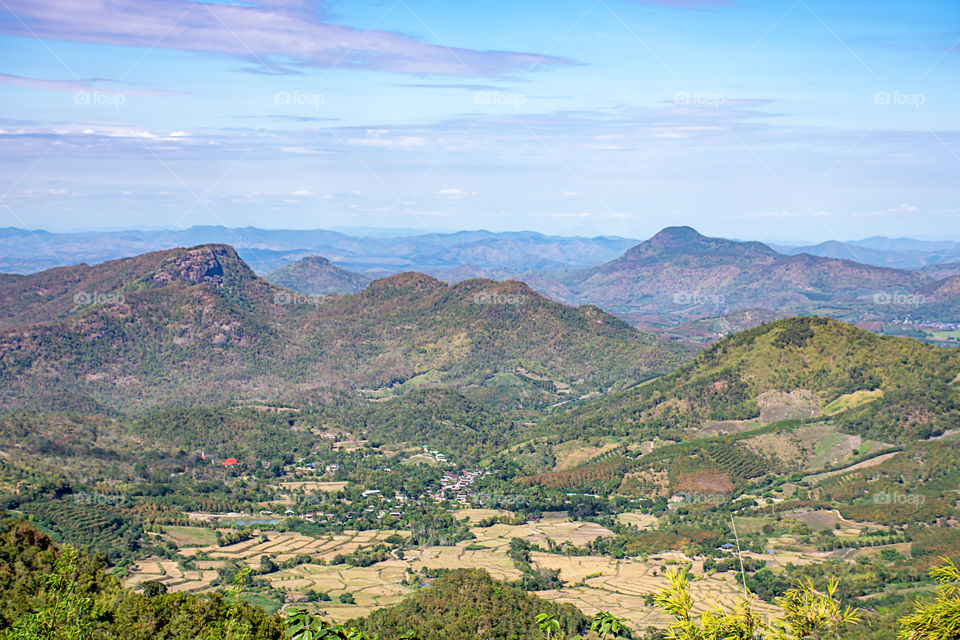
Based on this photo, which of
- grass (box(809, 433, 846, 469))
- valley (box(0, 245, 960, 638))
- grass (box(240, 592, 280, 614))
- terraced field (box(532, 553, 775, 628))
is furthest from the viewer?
grass (box(809, 433, 846, 469))

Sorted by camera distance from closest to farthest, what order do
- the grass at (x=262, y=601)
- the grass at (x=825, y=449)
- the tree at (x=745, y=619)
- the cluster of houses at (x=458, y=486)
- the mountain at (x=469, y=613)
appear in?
the tree at (x=745, y=619) < the mountain at (x=469, y=613) < the grass at (x=262, y=601) < the grass at (x=825, y=449) < the cluster of houses at (x=458, y=486)

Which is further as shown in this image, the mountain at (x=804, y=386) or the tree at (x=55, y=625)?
the mountain at (x=804, y=386)

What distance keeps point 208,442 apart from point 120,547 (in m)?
51.0

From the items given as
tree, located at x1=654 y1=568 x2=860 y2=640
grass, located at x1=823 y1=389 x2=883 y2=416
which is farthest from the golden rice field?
tree, located at x1=654 y1=568 x2=860 y2=640

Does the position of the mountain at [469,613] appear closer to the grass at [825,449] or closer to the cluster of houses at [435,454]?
the grass at [825,449]

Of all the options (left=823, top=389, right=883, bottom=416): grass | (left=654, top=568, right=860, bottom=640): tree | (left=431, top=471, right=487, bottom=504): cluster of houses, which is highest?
(left=654, top=568, right=860, bottom=640): tree

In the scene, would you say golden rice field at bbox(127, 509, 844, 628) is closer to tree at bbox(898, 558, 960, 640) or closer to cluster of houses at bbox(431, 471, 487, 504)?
cluster of houses at bbox(431, 471, 487, 504)

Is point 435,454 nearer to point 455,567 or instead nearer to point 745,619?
point 455,567

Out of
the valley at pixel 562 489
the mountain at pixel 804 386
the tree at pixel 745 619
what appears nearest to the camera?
the tree at pixel 745 619

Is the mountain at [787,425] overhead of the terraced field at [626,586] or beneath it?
overhead

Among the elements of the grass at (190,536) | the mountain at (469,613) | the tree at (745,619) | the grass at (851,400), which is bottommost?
the grass at (190,536)

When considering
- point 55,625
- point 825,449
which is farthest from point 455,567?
point 825,449

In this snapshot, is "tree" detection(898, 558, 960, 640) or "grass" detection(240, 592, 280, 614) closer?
"tree" detection(898, 558, 960, 640)

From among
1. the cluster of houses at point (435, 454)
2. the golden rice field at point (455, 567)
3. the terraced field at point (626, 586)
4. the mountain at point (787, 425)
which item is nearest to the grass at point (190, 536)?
the golden rice field at point (455, 567)
